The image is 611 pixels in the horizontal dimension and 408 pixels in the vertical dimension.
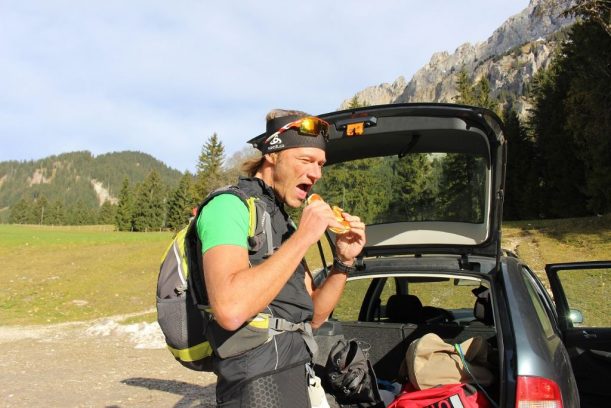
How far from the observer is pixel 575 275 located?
43.8 ft

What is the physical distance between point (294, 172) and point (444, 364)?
5.03ft

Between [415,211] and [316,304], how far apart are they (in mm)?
1833

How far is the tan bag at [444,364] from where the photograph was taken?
9.23ft

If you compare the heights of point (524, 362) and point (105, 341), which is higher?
point (524, 362)

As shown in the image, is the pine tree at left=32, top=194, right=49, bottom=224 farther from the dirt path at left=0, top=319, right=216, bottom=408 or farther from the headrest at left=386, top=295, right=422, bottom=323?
the headrest at left=386, top=295, right=422, bottom=323

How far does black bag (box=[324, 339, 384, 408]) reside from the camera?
3.03m

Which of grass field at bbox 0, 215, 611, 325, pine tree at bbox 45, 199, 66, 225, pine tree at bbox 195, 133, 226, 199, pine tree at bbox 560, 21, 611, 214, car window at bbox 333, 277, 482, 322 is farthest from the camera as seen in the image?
pine tree at bbox 45, 199, 66, 225

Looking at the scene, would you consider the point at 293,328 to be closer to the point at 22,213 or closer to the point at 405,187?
the point at 405,187

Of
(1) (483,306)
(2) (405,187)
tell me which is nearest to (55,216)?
(2) (405,187)

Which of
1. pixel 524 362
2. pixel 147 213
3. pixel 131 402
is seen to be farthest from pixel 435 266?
pixel 147 213

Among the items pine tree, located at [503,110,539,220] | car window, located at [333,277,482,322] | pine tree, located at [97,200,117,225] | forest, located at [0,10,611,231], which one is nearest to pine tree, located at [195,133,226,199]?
forest, located at [0,10,611,231]

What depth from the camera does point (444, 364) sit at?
9.41 ft

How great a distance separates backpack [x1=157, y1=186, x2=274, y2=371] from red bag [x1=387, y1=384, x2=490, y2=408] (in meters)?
1.27

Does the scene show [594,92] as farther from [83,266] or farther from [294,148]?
[294,148]
